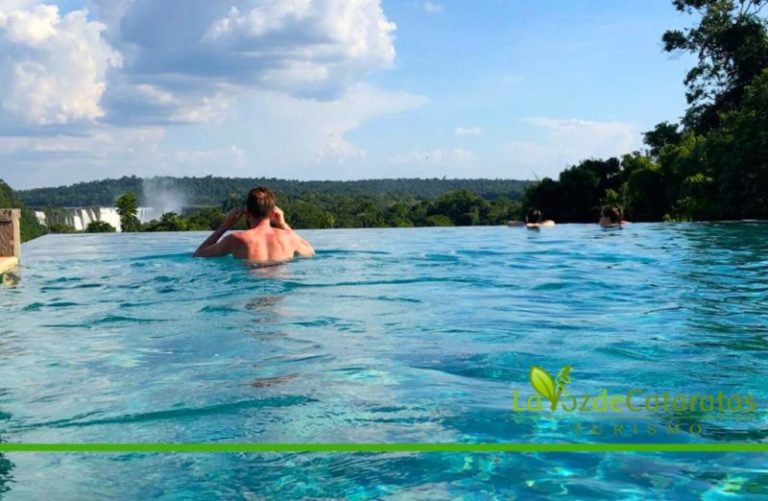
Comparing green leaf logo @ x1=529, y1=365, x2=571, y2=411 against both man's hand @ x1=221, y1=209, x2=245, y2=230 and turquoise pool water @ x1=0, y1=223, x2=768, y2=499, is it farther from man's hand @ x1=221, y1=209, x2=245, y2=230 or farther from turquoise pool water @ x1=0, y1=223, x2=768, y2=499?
man's hand @ x1=221, y1=209, x2=245, y2=230

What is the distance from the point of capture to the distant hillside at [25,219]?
238 feet

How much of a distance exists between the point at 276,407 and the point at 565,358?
1694mm

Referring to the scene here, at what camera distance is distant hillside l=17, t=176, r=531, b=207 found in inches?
4498

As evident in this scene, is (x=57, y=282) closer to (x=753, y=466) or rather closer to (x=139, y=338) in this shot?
(x=139, y=338)

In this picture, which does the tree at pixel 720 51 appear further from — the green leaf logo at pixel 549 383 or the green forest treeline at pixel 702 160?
the green leaf logo at pixel 549 383

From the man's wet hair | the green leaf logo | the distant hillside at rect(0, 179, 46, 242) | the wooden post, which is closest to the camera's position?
the green leaf logo

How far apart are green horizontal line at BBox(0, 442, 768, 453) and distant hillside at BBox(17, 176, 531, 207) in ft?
333

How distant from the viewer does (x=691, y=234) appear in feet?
50.8

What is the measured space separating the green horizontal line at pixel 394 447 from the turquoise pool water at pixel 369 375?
2.2 inches

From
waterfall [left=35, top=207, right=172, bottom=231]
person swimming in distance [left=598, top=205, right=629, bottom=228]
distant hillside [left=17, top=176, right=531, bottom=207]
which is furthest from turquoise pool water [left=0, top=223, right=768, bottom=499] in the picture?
distant hillside [left=17, top=176, right=531, bottom=207]

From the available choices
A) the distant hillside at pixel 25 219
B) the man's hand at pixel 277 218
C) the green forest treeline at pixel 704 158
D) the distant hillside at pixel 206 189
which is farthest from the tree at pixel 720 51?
the distant hillside at pixel 206 189

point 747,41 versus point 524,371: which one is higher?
point 747,41

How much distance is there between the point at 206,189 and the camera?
132m

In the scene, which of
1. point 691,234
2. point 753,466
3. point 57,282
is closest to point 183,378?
point 753,466
